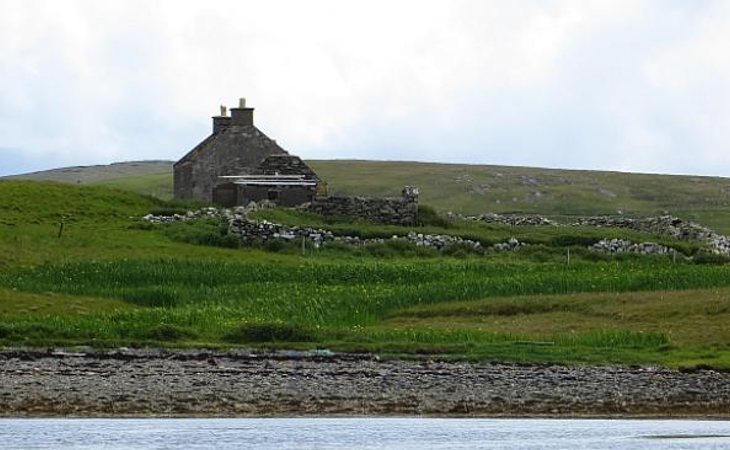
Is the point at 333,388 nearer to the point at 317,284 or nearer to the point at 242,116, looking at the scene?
the point at 317,284

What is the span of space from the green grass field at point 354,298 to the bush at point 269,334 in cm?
4

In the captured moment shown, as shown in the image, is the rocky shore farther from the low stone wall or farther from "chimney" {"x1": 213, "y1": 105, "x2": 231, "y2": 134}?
"chimney" {"x1": 213, "y1": 105, "x2": 231, "y2": 134}

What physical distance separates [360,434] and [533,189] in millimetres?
116043

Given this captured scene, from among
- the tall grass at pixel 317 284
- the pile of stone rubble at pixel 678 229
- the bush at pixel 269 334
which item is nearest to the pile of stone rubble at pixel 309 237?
the tall grass at pixel 317 284

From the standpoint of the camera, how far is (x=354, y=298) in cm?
4603

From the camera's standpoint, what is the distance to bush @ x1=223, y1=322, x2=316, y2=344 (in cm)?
3997

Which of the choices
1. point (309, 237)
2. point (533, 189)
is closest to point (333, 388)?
point (309, 237)

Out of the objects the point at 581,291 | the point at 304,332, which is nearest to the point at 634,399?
the point at 304,332

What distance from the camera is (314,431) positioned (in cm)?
3067

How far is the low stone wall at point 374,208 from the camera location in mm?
68562

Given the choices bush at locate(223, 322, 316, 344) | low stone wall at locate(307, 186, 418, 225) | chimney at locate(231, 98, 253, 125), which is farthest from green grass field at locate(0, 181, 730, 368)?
chimney at locate(231, 98, 253, 125)

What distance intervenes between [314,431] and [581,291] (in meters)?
18.3

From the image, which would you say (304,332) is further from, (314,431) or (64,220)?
(64,220)

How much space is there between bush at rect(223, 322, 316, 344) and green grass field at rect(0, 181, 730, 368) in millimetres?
37
